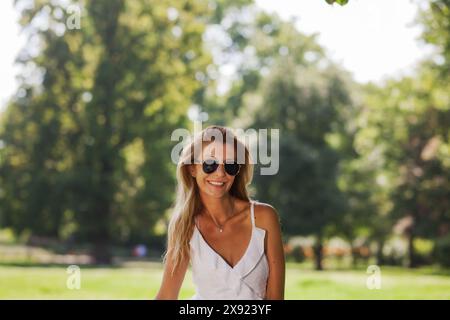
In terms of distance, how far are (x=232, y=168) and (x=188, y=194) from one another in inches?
11.3

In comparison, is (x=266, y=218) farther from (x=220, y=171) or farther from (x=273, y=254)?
(x=220, y=171)

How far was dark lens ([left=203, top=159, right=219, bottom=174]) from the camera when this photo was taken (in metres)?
3.26

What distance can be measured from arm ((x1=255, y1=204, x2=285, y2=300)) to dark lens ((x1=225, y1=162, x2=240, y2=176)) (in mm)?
218

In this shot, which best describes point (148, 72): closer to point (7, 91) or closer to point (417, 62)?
point (7, 91)

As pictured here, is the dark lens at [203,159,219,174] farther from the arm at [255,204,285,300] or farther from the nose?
the arm at [255,204,285,300]

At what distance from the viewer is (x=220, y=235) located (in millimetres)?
3289

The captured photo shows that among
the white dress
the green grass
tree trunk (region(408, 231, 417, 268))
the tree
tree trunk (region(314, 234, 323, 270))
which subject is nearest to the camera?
the white dress

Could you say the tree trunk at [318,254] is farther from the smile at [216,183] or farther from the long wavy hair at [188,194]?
the smile at [216,183]

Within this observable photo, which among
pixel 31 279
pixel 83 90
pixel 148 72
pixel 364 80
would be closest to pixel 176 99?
pixel 148 72

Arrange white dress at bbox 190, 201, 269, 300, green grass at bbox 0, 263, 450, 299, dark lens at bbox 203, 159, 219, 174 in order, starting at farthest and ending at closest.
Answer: green grass at bbox 0, 263, 450, 299, dark lens at bbox 203, 159, 219, 174, white dress at bbox 190, 201, 269, 300

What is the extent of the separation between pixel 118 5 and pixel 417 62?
1694 cm

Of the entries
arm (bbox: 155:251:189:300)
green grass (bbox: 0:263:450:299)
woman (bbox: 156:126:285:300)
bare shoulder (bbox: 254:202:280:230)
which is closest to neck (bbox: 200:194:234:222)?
woman (bbox: 156:126:285:300)

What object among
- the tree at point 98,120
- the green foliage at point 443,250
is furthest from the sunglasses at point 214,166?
the green foliage at point 443,250

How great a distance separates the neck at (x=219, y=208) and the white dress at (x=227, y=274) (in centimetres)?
18
